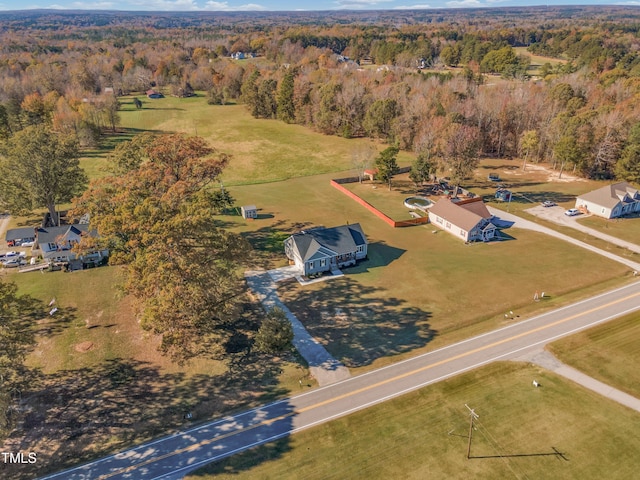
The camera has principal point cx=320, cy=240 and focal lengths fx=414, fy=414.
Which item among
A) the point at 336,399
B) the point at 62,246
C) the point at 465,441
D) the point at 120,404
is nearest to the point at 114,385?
the point at 120,404

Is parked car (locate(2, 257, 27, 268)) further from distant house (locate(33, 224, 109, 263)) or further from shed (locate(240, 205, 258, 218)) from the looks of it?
shed (locate(240, 205, 258, 218))

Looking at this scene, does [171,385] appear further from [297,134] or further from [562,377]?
[297,134]

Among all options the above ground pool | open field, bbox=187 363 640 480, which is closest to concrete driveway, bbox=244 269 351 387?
open field, bbox=187 363 640 480

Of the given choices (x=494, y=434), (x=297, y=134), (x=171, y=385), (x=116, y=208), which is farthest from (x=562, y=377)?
(x=297, y=134)

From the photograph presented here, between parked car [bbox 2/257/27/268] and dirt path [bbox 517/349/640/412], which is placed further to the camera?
parked car [bbox 2/257/27/268]

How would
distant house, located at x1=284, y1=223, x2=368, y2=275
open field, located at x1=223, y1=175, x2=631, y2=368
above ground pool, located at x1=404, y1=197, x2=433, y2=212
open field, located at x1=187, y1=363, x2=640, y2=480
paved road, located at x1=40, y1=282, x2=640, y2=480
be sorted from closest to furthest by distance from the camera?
1. open field, located at x1=187, y1=363, x2=640, y2=480
2. paved road, located at x1=40, y1=282, x2=640, y2=480
3. open field, located at x1=223, y1=175, x2=631, y2=368
4. distant house, located at x1=284, y1=223, x2=368, y2=275
5. above ground pool, located at x1=404, y1=197, x2=433, y2=212

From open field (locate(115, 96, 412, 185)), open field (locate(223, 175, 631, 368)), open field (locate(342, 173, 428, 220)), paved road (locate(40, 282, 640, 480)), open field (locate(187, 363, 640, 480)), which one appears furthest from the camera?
open field (locate(115, 96, 412, 185))

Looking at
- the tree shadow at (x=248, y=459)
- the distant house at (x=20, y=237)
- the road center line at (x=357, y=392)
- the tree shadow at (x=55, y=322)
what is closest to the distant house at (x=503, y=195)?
the road center line at (x=357, y=392)
